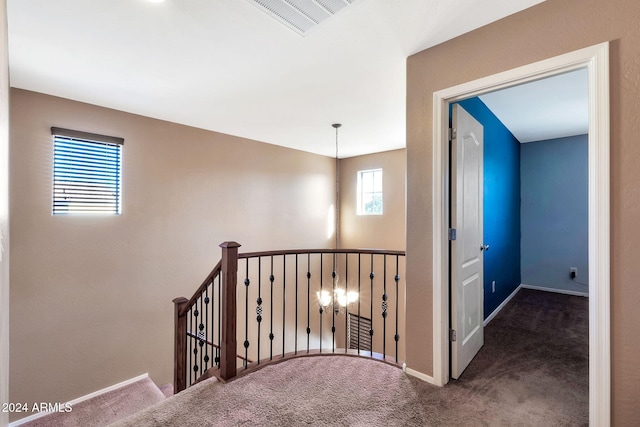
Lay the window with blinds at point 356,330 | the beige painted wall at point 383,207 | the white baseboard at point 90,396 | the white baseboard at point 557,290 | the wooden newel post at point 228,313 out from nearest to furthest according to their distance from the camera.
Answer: the wooden newel post at point 228,313, the white baseboard at point 90,396, the white baseboard at point 557,290, the beige painted wall at point 383,207, the window with blinds at point 356,330

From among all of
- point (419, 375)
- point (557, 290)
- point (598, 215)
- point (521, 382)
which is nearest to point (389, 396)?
point (419, 375)

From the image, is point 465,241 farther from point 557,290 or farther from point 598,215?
point 557,290

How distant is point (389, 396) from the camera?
6.35 feet

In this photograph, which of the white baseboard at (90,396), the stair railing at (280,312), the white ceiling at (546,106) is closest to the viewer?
the stair railing at (280,312)

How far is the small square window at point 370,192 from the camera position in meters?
5.85

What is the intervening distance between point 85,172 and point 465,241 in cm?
396

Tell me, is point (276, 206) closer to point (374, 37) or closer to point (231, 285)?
point (231, 285)

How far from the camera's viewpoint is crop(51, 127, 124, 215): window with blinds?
9.98ft

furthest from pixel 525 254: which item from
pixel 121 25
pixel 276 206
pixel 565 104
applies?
pixel 121 25

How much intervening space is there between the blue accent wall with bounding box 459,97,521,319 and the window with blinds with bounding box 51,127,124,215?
3875 mm

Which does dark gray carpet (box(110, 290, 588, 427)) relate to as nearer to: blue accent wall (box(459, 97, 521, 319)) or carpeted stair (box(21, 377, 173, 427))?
blue accent wall (box(459, 97, 521, 319))

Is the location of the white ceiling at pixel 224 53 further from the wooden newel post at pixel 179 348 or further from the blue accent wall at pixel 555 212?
the blue accent wall at pixel 555 212

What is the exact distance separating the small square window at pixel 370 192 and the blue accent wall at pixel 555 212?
2464mm

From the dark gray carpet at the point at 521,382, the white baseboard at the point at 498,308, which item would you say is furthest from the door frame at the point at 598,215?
the white baseboard at the point at 498,308
